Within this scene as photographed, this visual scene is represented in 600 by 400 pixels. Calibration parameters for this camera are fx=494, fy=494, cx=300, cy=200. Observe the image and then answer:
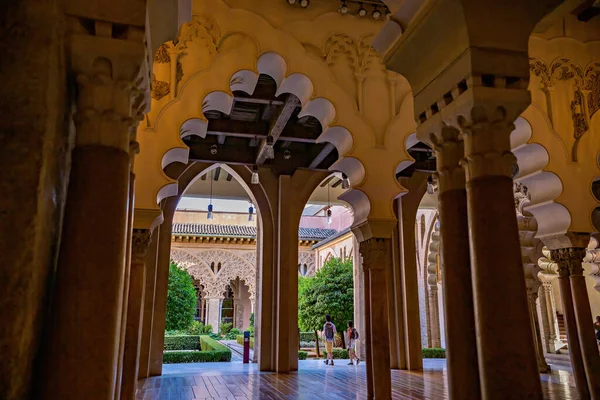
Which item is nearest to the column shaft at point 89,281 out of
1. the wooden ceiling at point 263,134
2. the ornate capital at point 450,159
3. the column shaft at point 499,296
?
the column shaft at point 499,296

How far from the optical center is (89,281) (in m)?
2.48

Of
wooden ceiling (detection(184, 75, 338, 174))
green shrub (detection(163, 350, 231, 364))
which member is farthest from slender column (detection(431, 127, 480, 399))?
green shrub (detection(163, 350, 231, 364))

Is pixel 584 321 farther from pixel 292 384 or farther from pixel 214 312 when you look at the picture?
pixel 214 312

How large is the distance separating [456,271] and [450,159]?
2.87 ft

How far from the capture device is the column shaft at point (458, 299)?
3.44 m

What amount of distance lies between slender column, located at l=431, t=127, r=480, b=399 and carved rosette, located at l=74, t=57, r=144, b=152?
2.34 metres

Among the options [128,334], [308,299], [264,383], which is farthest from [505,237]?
[308,299]

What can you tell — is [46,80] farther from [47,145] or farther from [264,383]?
[264,383]

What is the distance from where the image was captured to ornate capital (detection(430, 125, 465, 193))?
382 centimetres

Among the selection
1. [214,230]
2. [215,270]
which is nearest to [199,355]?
[215,270]

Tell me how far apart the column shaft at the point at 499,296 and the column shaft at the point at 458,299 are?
46cm

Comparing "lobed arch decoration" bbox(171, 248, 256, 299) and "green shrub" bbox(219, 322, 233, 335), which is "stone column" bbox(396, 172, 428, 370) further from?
"green shrub" bbox(219, 322, 233, 335)

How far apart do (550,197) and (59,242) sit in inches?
278

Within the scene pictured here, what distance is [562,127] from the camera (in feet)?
24.1
